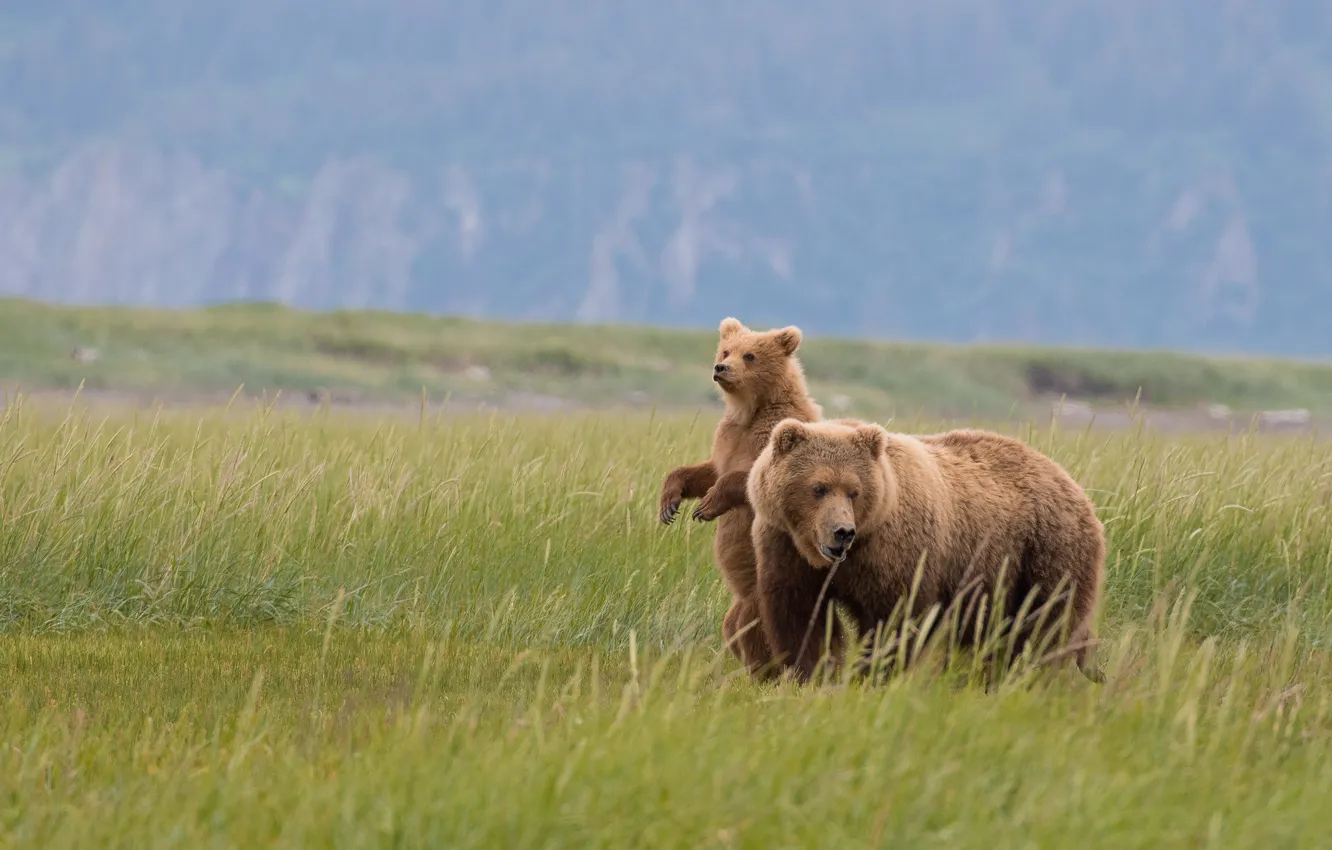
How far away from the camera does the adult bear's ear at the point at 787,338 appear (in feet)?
21.6

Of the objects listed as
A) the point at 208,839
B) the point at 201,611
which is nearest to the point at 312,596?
the point at 201,611

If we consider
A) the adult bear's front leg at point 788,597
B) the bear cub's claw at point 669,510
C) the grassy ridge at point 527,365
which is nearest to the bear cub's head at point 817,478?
the adult bear's front leg at point 788,597

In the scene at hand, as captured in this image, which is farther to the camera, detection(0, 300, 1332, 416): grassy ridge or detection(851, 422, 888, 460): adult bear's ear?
detection(0, 300, 1332, 416): grassy ridge

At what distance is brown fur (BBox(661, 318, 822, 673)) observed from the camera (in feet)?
21.0

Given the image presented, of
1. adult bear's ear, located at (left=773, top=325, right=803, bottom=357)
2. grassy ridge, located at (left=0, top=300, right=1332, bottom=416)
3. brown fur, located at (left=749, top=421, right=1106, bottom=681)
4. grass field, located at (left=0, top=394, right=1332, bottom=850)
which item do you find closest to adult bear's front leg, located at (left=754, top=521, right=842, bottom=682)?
brown fur, located at (left=749, top=421, right=1106, bottom=681)

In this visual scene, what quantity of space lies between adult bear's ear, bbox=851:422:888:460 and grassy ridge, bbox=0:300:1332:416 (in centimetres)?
2434

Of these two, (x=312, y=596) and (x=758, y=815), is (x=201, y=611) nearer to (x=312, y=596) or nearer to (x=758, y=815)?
(x=312, y=596)

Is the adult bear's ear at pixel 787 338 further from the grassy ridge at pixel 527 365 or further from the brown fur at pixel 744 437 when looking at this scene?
the grassy ridge at pixel 527 365

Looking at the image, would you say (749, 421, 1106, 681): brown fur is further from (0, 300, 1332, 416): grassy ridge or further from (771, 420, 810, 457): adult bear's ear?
(0, 300, 1332, 416): grassy ridge

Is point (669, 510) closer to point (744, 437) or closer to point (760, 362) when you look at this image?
point (744, 437)

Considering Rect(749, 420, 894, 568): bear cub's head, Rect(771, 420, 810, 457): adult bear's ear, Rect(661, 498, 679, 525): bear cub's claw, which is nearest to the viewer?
Rect(749, 420, 894, 568): bear cub's head

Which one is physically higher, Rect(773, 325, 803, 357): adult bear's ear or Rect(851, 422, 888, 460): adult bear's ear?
Rect(773, 325, 803, 357): adult bear's ear

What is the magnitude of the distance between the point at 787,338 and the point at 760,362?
16 centimetres

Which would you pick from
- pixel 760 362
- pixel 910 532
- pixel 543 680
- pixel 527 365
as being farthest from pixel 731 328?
pixel 527 365
